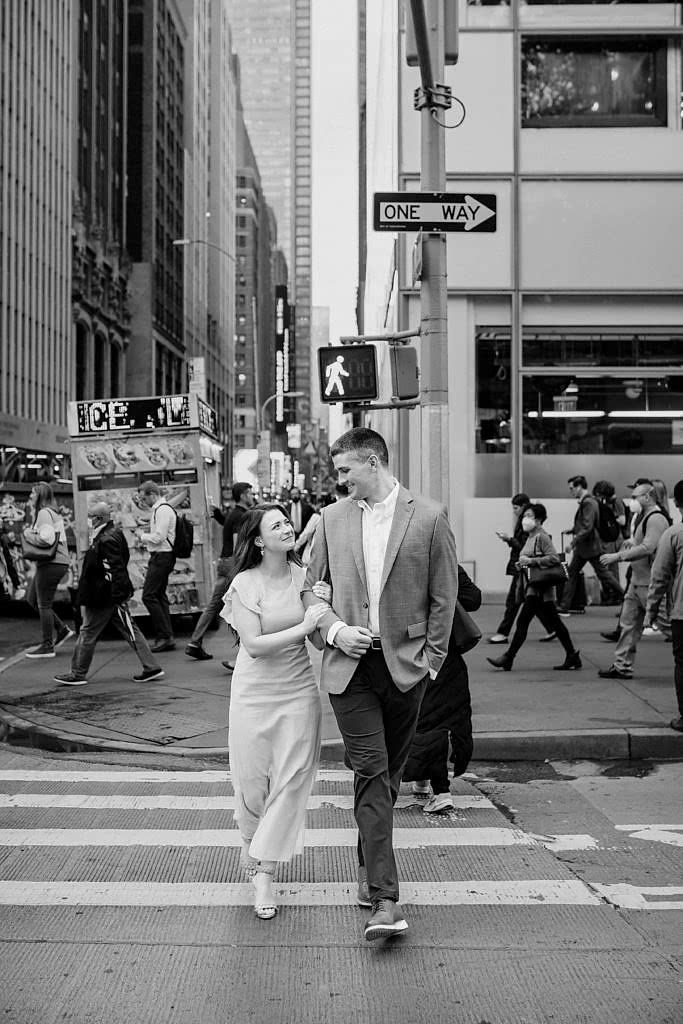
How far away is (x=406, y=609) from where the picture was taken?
4578 millimetres

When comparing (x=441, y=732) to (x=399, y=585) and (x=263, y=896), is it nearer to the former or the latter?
(x=263, y=896)

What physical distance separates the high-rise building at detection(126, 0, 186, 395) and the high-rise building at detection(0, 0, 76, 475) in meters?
14.9

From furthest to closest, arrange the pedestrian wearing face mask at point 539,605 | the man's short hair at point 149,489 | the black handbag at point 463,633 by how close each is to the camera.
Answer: the man's short hair at point 149,489 → the pedestrian wearing face mask at point 539,605 → the black handbag at point 463,633

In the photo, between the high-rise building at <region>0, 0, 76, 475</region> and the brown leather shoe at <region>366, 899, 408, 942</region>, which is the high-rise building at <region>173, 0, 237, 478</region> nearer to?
the high-rise building at <region>0, 0, 76, 475</region>

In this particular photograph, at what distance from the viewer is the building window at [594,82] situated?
17.5m

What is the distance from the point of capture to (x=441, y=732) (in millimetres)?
6328

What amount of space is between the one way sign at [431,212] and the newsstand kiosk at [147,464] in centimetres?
649

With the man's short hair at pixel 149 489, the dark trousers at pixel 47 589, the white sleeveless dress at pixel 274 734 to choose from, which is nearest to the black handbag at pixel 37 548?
the dark trousers at pixel 47 589

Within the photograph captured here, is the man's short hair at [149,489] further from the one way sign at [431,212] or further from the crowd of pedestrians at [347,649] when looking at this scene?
the crowd of pedestrians at [347,649]

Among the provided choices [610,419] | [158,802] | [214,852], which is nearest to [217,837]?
[214,852]

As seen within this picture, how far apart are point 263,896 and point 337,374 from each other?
24.5 ft

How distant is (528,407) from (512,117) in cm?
462

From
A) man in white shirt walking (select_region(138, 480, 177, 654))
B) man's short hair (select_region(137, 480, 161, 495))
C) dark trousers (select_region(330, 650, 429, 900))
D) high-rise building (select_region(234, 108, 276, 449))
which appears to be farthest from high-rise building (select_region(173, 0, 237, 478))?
dark trousers (select_region(330, 650, 429, 900))

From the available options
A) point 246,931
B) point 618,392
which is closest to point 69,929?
Result: point 246,931
